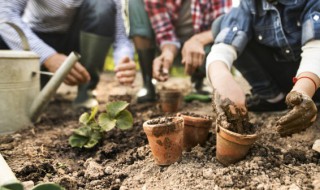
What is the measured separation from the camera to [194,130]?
1682 mm

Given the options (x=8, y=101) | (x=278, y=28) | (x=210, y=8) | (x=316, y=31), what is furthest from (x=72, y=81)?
(x=316, y=31)

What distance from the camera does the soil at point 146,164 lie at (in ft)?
4.56

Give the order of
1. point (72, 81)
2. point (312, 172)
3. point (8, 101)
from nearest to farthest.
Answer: point (312, 172) → point (8, 101) → point (72, 81)

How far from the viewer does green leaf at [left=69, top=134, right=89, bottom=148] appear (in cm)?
188

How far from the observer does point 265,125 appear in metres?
2.13

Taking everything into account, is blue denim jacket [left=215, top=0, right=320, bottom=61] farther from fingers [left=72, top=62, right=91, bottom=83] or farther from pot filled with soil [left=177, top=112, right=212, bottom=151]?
fingers [left=72, top=62, right=91, bottom=83]

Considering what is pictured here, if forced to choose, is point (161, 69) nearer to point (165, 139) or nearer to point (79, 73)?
point (79, 73)

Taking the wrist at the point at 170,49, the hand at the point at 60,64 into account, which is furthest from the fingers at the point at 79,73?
the wrist at the point at 170,49

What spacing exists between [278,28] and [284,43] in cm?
10

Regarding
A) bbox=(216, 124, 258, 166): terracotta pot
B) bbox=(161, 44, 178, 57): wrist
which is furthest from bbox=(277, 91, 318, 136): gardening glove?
bbox=(161, 44, 178, 57): wrist

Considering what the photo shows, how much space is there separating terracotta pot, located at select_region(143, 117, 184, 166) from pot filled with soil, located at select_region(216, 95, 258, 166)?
0.17 metres

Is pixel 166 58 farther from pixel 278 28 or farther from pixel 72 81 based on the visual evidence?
pixel 278 28

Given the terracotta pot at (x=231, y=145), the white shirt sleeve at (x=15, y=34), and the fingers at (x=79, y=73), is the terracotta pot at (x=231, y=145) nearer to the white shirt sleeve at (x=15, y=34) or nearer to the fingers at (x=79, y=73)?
the fingers at (x=79, y=73)

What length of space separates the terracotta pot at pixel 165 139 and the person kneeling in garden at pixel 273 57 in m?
0.27
